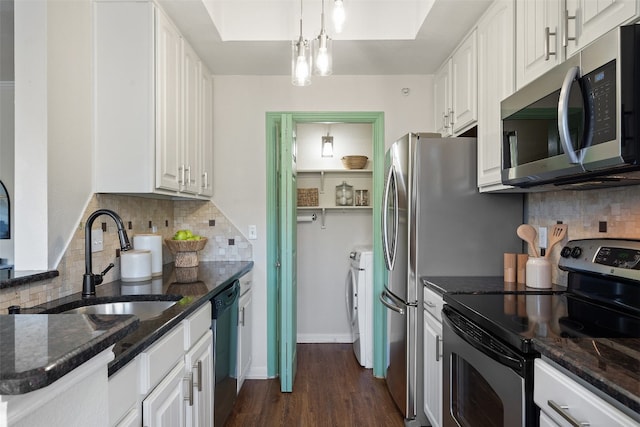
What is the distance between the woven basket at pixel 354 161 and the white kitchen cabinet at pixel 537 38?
203 centimetres

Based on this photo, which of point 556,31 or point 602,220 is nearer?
point 556,31

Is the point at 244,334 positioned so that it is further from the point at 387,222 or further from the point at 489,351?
the point at 489,351

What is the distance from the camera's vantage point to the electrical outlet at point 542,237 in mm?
2039

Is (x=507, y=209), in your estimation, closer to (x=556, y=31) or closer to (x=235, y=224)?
(x=556, y=31)

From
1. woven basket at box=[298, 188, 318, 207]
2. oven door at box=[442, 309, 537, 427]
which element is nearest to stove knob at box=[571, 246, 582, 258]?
oven door at box=[442, 309, 537, 427]

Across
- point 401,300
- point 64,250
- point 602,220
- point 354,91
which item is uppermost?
point 354,91

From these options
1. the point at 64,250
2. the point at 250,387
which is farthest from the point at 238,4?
the point at 250,387

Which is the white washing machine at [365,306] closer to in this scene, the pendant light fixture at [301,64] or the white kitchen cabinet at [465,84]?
the white kitchen cabinet at [465,84]

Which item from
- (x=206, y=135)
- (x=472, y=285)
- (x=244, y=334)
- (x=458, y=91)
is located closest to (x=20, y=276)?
(x=244, y=334)

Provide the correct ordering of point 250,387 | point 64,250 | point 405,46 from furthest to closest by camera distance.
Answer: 1. point 250,387
2. point 405,46
3. point 64,250

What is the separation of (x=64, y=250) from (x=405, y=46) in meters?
2.21

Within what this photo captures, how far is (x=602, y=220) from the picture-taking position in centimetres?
167

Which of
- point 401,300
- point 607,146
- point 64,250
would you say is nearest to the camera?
point 607,146

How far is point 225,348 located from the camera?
87.1 inches
